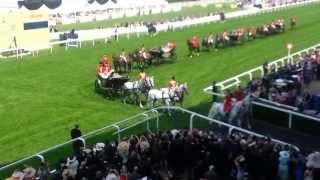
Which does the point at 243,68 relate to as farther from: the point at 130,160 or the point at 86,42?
the point at 130,160

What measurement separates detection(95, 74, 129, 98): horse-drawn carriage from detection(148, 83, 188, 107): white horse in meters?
2.11

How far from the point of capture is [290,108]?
16.7 m

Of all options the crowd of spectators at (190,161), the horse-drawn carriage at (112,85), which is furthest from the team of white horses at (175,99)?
the crowd of spectators at (190,161)

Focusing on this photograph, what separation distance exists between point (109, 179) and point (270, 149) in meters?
3.48

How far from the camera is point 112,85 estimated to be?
2309cm

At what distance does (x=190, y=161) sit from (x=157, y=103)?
8.07 meters

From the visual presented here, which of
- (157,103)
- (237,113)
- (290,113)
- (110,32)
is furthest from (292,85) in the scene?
(110,32)

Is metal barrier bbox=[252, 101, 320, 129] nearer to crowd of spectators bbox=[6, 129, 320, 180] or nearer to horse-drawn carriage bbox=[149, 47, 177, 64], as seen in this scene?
crowd of spectators bbox=[6, 129, 320, 180]

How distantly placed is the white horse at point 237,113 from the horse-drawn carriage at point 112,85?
6.57 metres

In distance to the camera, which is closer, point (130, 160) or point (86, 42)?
point (130, 160)

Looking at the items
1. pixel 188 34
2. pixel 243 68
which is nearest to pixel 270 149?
pixel 243 68

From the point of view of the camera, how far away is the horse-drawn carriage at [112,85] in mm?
22891

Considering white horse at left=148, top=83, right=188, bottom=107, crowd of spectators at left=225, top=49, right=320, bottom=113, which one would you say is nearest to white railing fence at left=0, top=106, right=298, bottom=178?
white horse at left=148, top=83, right=188, bottom=107

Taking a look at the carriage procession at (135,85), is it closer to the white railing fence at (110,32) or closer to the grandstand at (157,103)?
the grandstand at (157,103)
